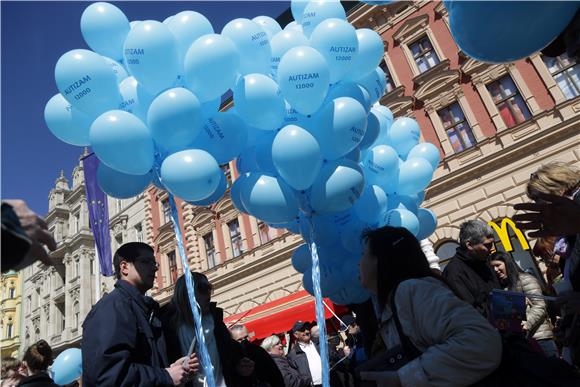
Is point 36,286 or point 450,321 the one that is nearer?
point 450,321

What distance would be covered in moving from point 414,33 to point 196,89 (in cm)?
1190

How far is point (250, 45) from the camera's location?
3365 millimetres

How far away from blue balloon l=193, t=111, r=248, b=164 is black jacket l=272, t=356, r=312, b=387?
260 centimetres

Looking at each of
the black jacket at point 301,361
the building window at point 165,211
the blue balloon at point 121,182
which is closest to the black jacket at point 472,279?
the black jacket at point 301,361

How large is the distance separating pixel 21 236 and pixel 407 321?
1422mm

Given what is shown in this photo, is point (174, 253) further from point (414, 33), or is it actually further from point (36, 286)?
point (36, 286)

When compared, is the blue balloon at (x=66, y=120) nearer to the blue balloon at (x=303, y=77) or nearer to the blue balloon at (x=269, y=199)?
the blue balloon at (x=269, y=199)

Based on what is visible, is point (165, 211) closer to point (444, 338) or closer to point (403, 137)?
point (403, 137)

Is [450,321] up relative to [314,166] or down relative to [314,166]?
down

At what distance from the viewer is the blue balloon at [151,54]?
2941 millimetres

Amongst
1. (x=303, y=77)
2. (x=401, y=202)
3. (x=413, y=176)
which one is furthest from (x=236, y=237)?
(x=303, y=77)

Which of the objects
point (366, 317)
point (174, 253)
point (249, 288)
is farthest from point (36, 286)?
point (366, 317)

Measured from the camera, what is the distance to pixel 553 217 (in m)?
1.68

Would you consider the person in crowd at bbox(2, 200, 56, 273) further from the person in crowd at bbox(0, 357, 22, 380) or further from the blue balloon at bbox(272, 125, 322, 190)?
the person in crowd at bbox(0, 357, 22, 380)
